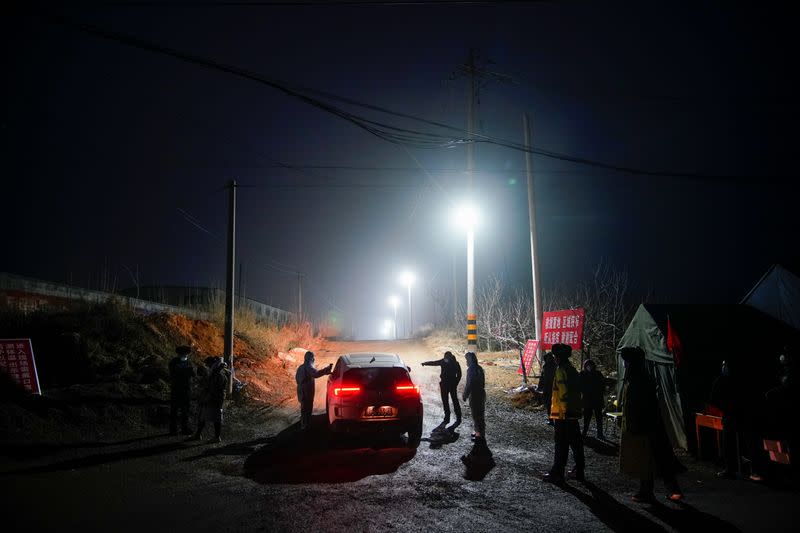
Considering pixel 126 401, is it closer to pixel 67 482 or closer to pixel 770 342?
pixel 67 482

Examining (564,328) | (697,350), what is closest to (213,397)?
(697,350)

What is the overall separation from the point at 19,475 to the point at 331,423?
4962 millimetres

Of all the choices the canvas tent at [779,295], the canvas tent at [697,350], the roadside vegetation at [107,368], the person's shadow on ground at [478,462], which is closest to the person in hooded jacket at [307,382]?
the roadside vegetation at [107,368]

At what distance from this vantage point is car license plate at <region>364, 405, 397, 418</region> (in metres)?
8.55

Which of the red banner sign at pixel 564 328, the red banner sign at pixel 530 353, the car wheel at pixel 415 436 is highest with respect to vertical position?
the red banner sign at pixel 564 328

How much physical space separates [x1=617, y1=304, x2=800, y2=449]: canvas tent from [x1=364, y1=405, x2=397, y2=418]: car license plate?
5639mm

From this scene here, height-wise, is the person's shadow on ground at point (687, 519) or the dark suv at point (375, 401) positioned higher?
the dark suv at point (375, 401)

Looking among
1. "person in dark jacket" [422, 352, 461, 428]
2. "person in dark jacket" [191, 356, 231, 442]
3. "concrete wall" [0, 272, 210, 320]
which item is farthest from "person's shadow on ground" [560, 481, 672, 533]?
"concrete wall" [0, 272, 210, 320]

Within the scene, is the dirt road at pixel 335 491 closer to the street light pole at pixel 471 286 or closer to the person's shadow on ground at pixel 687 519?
the person's shadow on ground at pixel 687 519

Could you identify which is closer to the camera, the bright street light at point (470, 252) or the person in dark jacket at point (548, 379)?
the person in dark jacket at point (548, 379)

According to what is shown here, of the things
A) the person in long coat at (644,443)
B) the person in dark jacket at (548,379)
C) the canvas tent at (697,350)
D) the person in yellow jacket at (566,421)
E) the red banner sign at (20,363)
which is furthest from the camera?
the red banner sign at (20,363)

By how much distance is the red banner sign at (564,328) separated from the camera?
13773 mm

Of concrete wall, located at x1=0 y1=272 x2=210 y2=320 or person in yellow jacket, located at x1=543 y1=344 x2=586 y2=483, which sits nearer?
person in yellow jacket, located at x1=543 y1=344 x2=586 y2=483

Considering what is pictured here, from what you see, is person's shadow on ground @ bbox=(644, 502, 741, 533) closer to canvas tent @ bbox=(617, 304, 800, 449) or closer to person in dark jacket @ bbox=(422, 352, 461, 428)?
canvas tent @ bbox=(617, 304, 800, 449)
